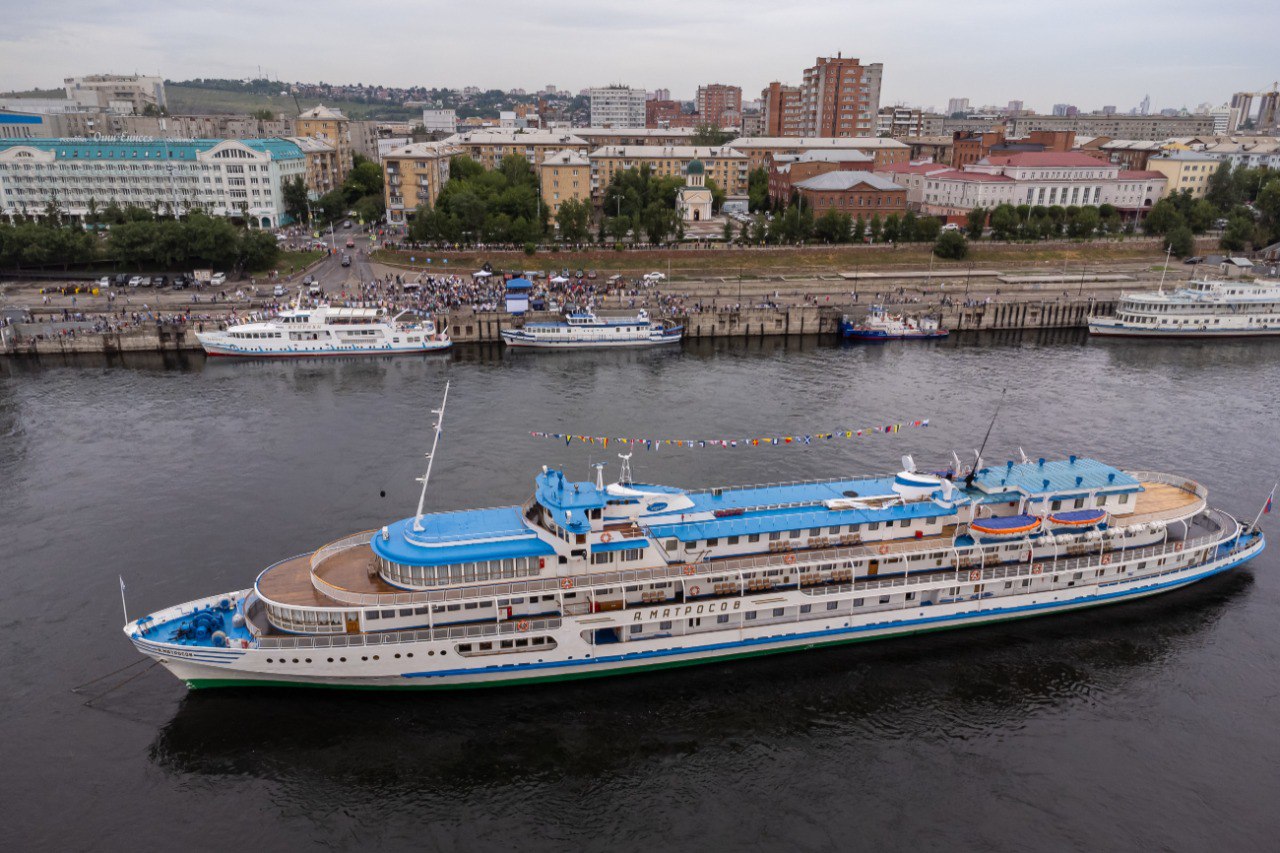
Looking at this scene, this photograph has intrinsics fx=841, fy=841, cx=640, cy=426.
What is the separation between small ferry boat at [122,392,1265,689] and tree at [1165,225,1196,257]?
304ft

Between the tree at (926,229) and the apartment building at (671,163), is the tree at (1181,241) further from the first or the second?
the apartment building at (671,163)

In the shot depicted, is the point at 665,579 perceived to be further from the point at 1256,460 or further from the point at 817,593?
the point at 1256,460

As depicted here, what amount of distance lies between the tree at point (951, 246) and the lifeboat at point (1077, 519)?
8140 centimetres

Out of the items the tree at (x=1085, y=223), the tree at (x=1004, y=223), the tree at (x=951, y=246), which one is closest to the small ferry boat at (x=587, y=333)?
the tree at (x=951, y=246)

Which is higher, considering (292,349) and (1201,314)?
(1201,314)

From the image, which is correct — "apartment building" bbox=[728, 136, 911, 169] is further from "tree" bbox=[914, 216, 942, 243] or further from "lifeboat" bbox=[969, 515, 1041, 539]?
"lifeboat" bbox=[969, 515, 1041, 539]

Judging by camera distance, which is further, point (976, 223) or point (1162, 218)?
point (1162, 218)

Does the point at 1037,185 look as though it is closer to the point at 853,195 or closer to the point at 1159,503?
the point at 853,195

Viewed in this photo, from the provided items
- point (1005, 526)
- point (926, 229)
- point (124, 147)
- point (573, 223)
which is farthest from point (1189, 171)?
point (124, 147)

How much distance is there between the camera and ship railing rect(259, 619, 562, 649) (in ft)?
96.5

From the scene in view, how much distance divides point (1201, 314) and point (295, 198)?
113 meters

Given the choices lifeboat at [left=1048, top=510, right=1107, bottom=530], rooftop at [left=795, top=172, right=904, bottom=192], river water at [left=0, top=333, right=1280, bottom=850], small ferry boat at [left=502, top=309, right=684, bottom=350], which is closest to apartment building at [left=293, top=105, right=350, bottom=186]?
rooftop at [left=795, top=172, right=904, bottom=192]

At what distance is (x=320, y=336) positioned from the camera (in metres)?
75.1

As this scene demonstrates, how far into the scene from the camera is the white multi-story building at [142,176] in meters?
110
